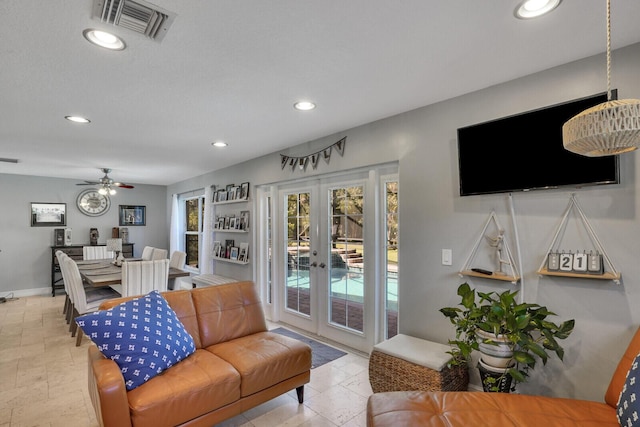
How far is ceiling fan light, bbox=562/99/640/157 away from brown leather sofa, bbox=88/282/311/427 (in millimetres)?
2083

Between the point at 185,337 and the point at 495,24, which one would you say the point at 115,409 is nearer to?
the point at 185,337

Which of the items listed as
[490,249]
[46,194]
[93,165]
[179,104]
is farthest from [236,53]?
[46,194]

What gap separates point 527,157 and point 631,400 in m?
1.38

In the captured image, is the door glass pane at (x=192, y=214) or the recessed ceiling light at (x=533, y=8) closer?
the recessed ceiling light at (x=533, y=8)

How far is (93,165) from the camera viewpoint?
201 inches

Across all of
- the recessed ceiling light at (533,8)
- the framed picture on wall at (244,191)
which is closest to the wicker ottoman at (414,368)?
the recessed ceiling light at (533,8)

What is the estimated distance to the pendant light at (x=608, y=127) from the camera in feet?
3.34

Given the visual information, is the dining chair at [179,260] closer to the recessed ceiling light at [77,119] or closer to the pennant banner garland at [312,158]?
the pennant banner garland at [312,158]

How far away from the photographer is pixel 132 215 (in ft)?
23.6

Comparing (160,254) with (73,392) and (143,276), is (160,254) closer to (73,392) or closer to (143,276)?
(143,276)

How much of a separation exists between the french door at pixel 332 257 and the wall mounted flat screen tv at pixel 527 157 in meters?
1.01

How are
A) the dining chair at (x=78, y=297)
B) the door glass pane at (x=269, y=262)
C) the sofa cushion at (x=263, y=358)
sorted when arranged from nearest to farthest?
the sofa cushion at (x=263, y=358), the dining chair at (x=78, y=297), the door glass pane at (x=269, y=262)

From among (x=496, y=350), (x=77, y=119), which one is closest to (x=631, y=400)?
(x=496, y=350)

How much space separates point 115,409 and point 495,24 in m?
2.71
